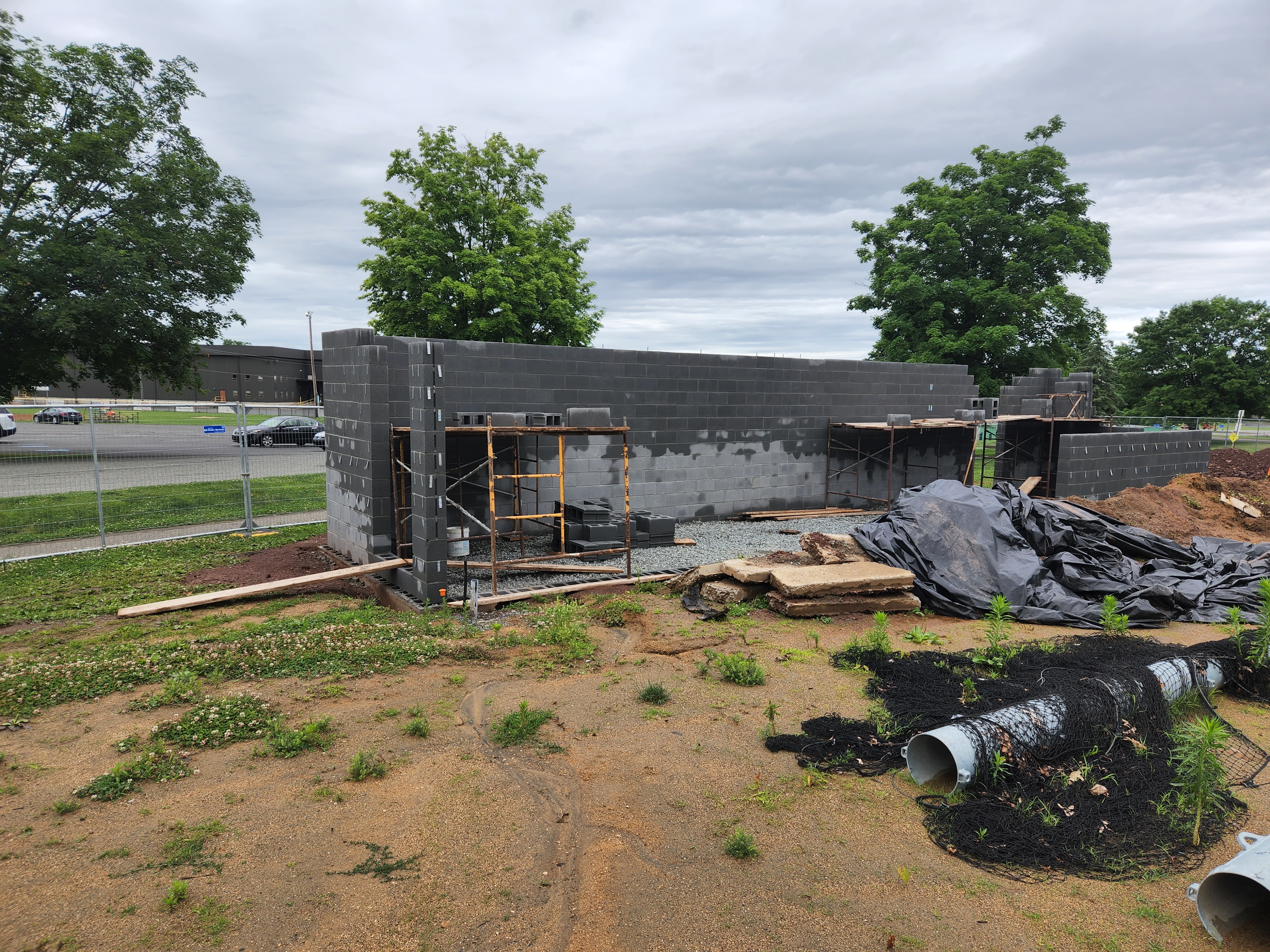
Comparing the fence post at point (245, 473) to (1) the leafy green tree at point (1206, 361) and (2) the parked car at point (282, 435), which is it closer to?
(2) the parked car at point (282, 435)

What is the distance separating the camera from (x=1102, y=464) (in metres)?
16.9

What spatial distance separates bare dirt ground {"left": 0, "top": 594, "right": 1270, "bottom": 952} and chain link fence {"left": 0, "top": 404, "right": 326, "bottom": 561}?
24.7 feet

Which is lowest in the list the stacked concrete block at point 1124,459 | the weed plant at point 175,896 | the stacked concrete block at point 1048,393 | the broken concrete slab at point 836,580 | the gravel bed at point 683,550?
the weed plant at point 175,896

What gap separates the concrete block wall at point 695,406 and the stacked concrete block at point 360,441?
169cm

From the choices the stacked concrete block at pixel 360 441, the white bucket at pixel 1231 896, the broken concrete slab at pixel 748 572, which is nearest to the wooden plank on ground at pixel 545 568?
the stacked concrete block at pixel 360 441

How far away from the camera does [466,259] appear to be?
2844 centimetres

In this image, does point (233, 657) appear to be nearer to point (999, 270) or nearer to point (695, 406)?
point (695, 406)

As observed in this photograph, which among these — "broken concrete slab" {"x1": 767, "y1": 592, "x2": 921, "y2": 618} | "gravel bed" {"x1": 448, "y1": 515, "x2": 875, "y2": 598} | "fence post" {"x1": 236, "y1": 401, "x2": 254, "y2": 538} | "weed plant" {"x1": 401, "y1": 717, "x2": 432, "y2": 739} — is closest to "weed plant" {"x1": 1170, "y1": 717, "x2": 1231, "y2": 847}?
"broken concrete slab" {"x1": 767, "y1": 592, "x2": 921, "y2": 618}

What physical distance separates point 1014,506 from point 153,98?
27289 mm

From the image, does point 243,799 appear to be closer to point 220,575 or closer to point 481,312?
point 220,575

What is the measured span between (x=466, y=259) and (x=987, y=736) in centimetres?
2789

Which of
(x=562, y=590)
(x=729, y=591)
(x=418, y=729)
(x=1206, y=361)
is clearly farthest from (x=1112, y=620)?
(x=1206, y=361)

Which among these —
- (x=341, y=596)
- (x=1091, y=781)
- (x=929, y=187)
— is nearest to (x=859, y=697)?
(x=1091, y=781)

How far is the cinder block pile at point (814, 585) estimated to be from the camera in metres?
8.55
